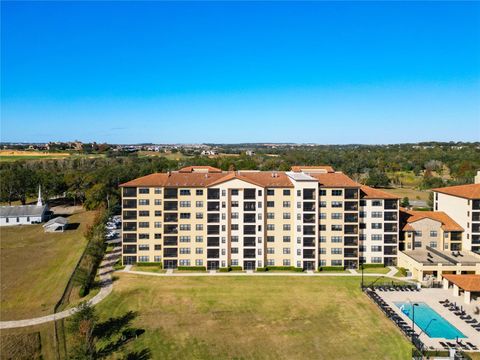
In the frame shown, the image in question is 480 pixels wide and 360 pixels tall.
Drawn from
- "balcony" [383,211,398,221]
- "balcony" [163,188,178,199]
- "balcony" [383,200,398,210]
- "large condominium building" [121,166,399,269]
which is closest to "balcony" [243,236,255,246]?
"large condominium building" [121,166,399,269]

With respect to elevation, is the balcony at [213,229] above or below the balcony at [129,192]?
below

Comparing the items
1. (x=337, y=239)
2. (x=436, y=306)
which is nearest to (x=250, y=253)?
(x=337, y=239)

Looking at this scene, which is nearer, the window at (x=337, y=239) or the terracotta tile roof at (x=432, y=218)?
the window at (x=337, y=239)

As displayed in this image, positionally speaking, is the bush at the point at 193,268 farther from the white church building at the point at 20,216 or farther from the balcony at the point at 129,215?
the white church building at the point at 20,216

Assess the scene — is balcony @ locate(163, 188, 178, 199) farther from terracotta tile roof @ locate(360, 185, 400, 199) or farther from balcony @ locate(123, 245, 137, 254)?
terracotta tile roof @ locate(360, 185, 400, 199)

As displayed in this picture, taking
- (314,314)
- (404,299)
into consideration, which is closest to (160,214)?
(314,314)

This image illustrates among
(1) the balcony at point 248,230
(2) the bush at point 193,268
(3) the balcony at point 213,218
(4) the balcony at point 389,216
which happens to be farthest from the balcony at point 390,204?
(2) the bush at point 193,268
